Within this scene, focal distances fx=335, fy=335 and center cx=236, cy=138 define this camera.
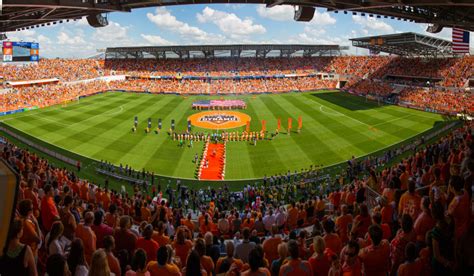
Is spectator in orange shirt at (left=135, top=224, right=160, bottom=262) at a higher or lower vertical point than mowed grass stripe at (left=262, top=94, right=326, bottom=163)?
higher

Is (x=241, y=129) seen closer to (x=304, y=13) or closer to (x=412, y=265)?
(x=304, y=13)

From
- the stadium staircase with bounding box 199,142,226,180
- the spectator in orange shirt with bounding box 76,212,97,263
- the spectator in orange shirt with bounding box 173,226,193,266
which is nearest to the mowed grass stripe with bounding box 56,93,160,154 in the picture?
the stadium staircase with bounding box 199,142,226,180

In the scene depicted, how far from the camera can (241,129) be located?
38625 mm

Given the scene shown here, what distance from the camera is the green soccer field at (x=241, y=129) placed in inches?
1109

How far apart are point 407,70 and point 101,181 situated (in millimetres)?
58191

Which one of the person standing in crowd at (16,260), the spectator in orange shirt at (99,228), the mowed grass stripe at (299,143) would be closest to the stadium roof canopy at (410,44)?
the mowed grass stripe at (299,143)

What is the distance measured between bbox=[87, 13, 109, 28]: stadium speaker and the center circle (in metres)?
22.1

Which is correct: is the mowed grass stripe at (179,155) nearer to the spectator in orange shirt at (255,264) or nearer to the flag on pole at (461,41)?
the spectator in orange shirt at (255,264)

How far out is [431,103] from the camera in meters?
47.4

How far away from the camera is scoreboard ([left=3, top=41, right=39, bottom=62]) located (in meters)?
62.4

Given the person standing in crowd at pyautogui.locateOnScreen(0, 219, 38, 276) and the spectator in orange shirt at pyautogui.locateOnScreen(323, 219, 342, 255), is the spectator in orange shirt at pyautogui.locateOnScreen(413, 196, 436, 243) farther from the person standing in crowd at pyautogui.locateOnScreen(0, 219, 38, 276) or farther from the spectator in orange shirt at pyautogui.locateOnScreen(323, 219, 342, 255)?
the person standing in crowd at pyautogui.locateOnScreen(0, 219, 38, 276)

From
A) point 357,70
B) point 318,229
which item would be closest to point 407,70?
point 357,70

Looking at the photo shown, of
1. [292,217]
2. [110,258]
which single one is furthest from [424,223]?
[292,217]

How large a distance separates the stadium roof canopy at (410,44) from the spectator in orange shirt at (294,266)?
53864mm
